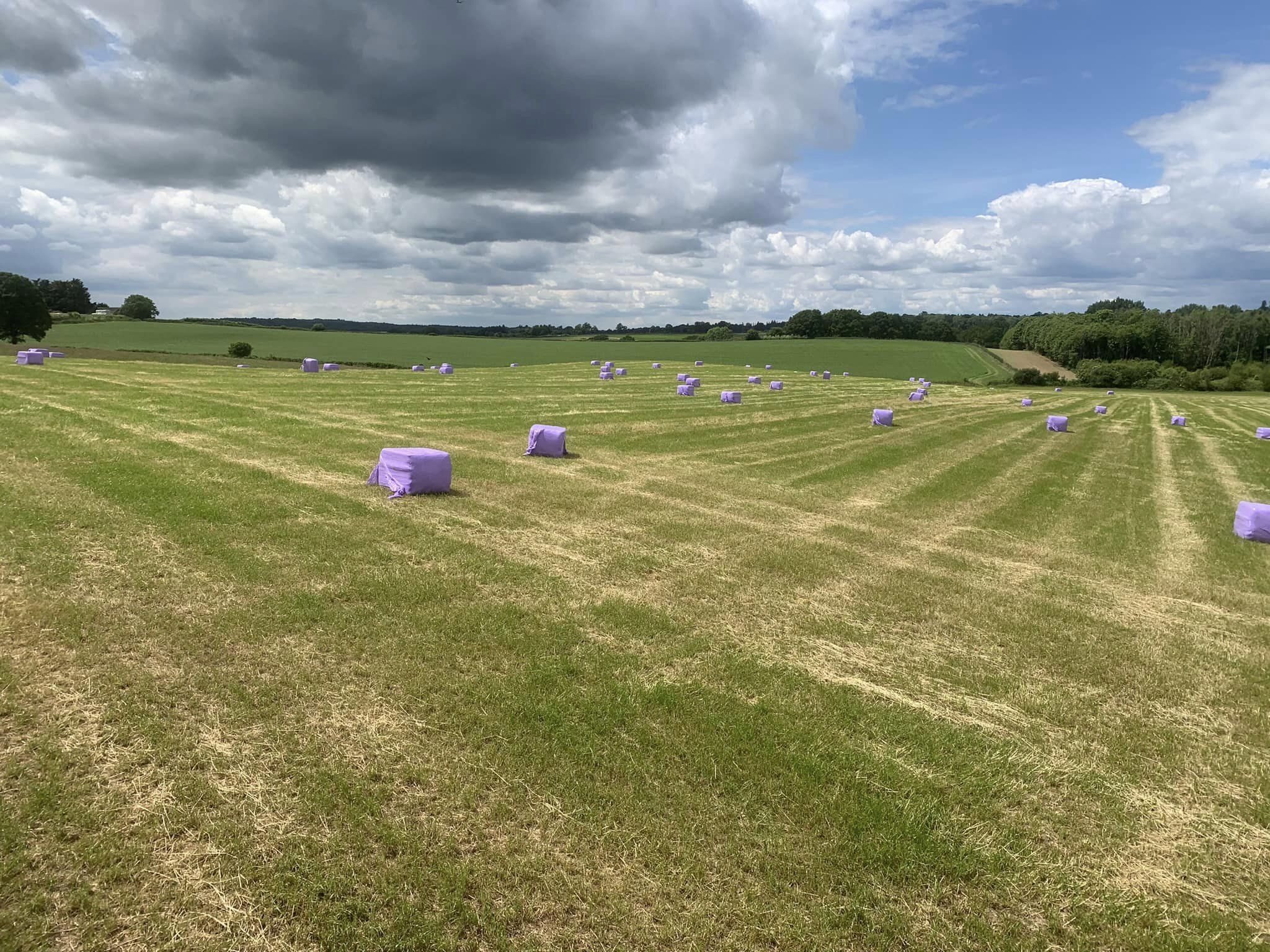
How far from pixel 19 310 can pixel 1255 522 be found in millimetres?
107860

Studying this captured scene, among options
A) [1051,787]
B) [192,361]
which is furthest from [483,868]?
[192,361]

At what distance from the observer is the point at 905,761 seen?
662 cm

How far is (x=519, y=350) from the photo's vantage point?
11256cm

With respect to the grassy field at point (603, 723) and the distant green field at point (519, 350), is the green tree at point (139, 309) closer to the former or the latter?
the distant green field at point (519, 350)

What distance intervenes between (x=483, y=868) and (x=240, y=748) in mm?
2753

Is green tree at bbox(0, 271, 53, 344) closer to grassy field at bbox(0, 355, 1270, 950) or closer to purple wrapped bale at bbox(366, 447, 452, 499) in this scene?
grassy field at bbox(0, 355, 1270, 950)

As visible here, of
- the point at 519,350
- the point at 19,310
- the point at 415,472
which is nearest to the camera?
the point at 415,472

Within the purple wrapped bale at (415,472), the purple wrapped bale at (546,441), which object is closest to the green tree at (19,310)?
the purple wrapped bale at (546,441)

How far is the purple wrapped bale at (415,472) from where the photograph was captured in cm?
1502

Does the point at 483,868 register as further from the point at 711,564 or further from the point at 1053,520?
the point at 1053,520

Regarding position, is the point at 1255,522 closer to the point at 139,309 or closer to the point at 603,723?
the point at 603,723

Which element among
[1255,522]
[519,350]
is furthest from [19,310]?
[1255,522]

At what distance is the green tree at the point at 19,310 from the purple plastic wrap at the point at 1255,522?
10673cm

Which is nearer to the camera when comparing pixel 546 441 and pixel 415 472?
pixel 415 472
